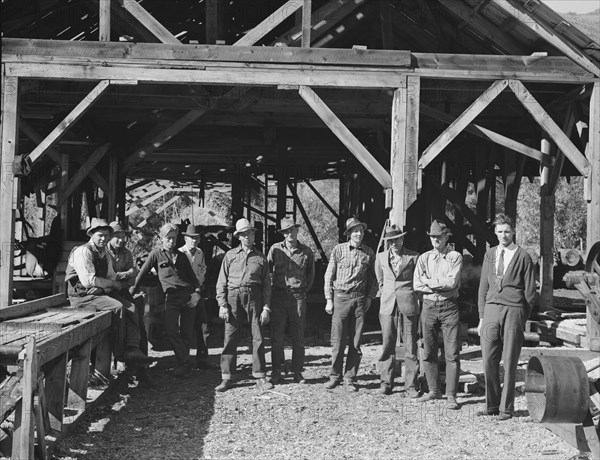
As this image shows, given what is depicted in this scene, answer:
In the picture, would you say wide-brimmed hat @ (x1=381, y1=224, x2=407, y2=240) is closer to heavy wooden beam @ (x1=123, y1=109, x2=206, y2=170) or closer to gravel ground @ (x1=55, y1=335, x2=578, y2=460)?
gravel ground @ (x1=55, y1=335, x2=578, y2=460)

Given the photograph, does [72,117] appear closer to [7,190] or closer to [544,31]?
[7,190]

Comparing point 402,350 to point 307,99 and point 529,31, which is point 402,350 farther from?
point 529,31

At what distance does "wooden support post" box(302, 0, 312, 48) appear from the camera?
9.30m

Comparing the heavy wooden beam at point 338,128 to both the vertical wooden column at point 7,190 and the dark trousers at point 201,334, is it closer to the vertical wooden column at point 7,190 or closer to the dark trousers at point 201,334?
the dark trousers at point 201,334

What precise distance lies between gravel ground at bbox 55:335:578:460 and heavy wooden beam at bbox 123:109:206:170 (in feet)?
13.9

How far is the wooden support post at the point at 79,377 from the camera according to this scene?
727 cm

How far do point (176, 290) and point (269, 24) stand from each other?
3427 mm

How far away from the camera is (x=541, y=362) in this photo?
5.80m

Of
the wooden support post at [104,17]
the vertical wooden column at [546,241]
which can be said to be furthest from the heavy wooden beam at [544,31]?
the wooden support post at [104,17]

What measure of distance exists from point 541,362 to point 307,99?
456 centimetres

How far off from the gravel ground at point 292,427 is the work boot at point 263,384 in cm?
9

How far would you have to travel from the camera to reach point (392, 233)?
8.57 metres

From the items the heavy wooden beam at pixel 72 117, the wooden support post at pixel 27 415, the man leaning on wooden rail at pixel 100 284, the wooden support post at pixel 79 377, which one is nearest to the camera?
the wooden support post at pixel 27 415

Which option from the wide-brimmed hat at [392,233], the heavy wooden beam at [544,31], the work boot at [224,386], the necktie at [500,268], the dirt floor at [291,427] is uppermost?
the heavy wooden beam at [544,31]
